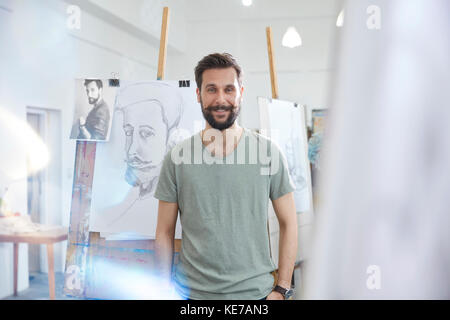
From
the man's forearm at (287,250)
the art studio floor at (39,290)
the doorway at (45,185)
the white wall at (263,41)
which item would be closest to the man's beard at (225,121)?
the man's forearm at (287,250)

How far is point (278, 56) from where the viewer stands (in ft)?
19.3

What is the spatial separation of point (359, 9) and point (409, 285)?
0.28 ft

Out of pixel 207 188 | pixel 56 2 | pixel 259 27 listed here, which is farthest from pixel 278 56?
pixel 207 188

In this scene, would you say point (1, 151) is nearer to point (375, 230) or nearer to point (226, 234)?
point (226, 234)

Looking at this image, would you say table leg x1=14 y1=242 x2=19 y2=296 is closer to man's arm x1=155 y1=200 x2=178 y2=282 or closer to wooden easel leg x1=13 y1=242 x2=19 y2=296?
wooden easel leg x1=13 y1=242 x2=19 y2=296

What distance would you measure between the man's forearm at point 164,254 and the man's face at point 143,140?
0.44 metres

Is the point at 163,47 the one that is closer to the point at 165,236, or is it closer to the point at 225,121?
the point at 225,121

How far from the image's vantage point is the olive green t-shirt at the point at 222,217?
3.82 ft

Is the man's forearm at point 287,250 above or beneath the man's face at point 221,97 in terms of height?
beneath

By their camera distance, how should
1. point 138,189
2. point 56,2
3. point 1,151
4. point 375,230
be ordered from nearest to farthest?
point 375,230 → point 138,189 → point 1,151 → point 56,2

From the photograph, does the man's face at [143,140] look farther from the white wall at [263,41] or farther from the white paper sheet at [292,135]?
the white wall at [263,41]

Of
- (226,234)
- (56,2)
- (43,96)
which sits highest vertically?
(56,2)

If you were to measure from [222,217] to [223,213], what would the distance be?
13mm

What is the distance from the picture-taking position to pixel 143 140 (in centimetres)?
172
